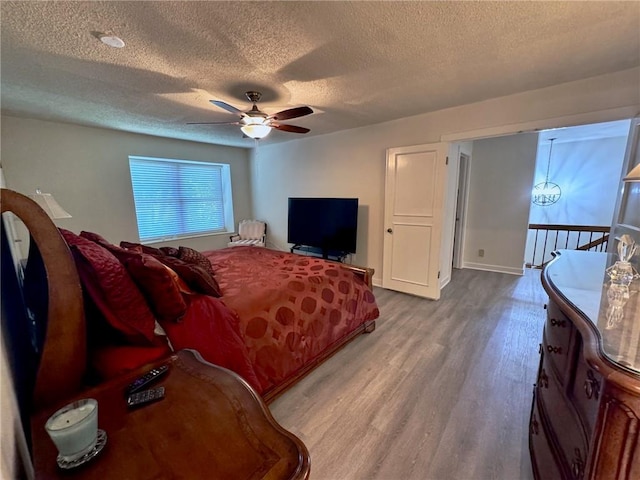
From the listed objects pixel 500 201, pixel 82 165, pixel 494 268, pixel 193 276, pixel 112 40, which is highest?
pixel 112 40

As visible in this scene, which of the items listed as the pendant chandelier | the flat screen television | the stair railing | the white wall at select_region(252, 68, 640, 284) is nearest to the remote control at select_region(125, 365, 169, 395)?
the flat screen television

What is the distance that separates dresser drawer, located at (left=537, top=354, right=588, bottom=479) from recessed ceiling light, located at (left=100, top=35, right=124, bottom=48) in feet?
9.56

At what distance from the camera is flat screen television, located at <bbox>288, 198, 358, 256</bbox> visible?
400cm

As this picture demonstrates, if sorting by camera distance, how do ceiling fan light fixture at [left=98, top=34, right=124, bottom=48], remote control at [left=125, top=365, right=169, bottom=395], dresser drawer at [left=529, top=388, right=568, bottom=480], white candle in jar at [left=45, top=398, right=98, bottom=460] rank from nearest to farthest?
white candle in jar at [left=45, top=398, right=98, bottom=460], remote control at [left=125, top=365, right=169, bottom=395], dresser drawer at [left=529, top=388, right=568, bottom=480], ceiling fan light fixture at [left=98, top=34, right=124, bottom=48]

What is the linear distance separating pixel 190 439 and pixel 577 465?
118 cm

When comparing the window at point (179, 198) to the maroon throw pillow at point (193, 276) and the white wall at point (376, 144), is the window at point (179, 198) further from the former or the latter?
the maroon throw pillow at point (193, 276)

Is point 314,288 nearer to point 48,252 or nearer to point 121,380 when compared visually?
point 121,380

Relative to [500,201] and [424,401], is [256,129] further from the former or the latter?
[500,201]

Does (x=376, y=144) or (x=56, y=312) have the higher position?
(x=376, y=144)

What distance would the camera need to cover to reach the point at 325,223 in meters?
4.26

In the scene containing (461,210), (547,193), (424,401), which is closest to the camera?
(424,401)

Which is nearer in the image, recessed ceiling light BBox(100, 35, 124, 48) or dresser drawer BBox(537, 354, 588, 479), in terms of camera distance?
dresser drawer BBox(537, 354, 588, 479)

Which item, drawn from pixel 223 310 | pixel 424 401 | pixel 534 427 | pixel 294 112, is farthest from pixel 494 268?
pixel 223 310

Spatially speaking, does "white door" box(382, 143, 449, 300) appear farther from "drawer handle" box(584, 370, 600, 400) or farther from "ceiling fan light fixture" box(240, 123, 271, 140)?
"drawer handle" box(584, 370, 600, 400)
